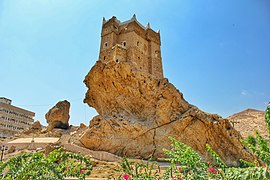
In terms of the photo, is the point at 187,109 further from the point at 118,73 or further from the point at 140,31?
the point at 140,31

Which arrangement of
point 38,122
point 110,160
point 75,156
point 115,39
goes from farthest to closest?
point 38,122 → point 115,39 → point 110,160 → point 75,156

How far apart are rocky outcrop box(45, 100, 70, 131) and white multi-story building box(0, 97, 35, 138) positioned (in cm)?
1556

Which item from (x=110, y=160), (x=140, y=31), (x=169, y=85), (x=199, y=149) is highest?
(x=140, y=31)

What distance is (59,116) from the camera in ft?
103

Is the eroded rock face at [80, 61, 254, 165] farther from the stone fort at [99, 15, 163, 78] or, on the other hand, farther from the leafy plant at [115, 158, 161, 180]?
the leafy plant at [115, 158, 161, 180]

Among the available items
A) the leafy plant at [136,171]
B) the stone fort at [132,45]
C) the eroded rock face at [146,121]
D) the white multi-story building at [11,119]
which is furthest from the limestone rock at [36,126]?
the leafy plant at [136,171]

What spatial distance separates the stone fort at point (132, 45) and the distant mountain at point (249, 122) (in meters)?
16.7

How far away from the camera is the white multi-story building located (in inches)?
1576

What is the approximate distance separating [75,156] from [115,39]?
921 inches

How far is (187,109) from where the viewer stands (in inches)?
645

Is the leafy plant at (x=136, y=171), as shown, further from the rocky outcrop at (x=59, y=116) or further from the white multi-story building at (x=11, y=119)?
the white multi-story building at (x=11, y=119)

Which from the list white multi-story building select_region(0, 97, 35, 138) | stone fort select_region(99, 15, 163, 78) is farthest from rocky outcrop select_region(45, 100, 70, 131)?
white multi-story building select_region(0, 97, 35, 138)

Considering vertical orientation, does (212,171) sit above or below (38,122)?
below

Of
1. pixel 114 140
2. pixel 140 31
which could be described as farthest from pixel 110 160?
pixel 140 31
